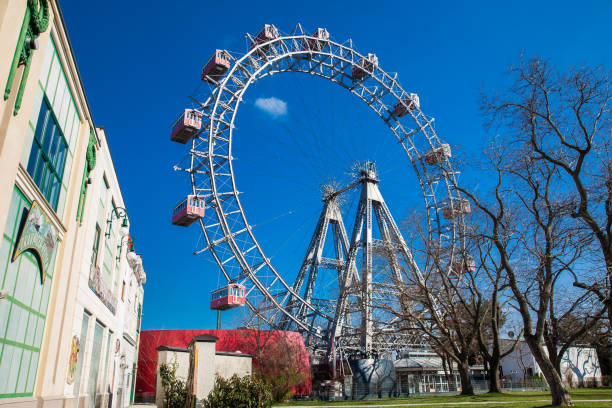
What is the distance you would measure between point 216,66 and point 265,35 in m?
4.93

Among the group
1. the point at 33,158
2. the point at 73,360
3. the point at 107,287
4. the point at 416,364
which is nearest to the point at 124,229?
the point at 107,287

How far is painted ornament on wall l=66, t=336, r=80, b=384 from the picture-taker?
572 inches

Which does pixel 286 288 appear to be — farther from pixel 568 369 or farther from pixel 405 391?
pixel 568 369

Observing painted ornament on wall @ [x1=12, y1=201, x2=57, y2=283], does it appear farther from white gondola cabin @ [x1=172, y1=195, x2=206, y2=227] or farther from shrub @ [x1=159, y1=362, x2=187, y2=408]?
white gondola cabin @ [x1=172, y1=195, x2=206, y2=227]

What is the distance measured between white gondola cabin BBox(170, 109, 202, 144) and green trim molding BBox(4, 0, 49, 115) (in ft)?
80.2

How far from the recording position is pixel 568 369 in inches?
2141

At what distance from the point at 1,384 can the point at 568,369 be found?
59.0 metres

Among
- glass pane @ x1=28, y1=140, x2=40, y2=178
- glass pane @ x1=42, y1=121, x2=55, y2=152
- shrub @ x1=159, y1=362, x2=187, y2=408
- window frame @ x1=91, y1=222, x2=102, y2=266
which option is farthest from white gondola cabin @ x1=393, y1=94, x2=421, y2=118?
glass pane @ x1=28, y1=140, x2=40, y2=178

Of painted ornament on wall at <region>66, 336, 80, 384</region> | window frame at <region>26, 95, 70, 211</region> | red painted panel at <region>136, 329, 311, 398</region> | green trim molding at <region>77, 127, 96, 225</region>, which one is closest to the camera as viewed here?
window frame at <region>26, 95, 70, 211</region>

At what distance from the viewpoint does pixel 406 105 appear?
153 ft

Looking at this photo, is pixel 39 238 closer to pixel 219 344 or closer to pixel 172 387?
pixel 172 387

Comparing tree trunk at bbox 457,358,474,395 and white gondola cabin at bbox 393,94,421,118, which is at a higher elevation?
white gondola cabin at bbox 393,94,421,118

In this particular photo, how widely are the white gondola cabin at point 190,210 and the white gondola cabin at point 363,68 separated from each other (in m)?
18.6

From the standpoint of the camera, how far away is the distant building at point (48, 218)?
9.59 meters
